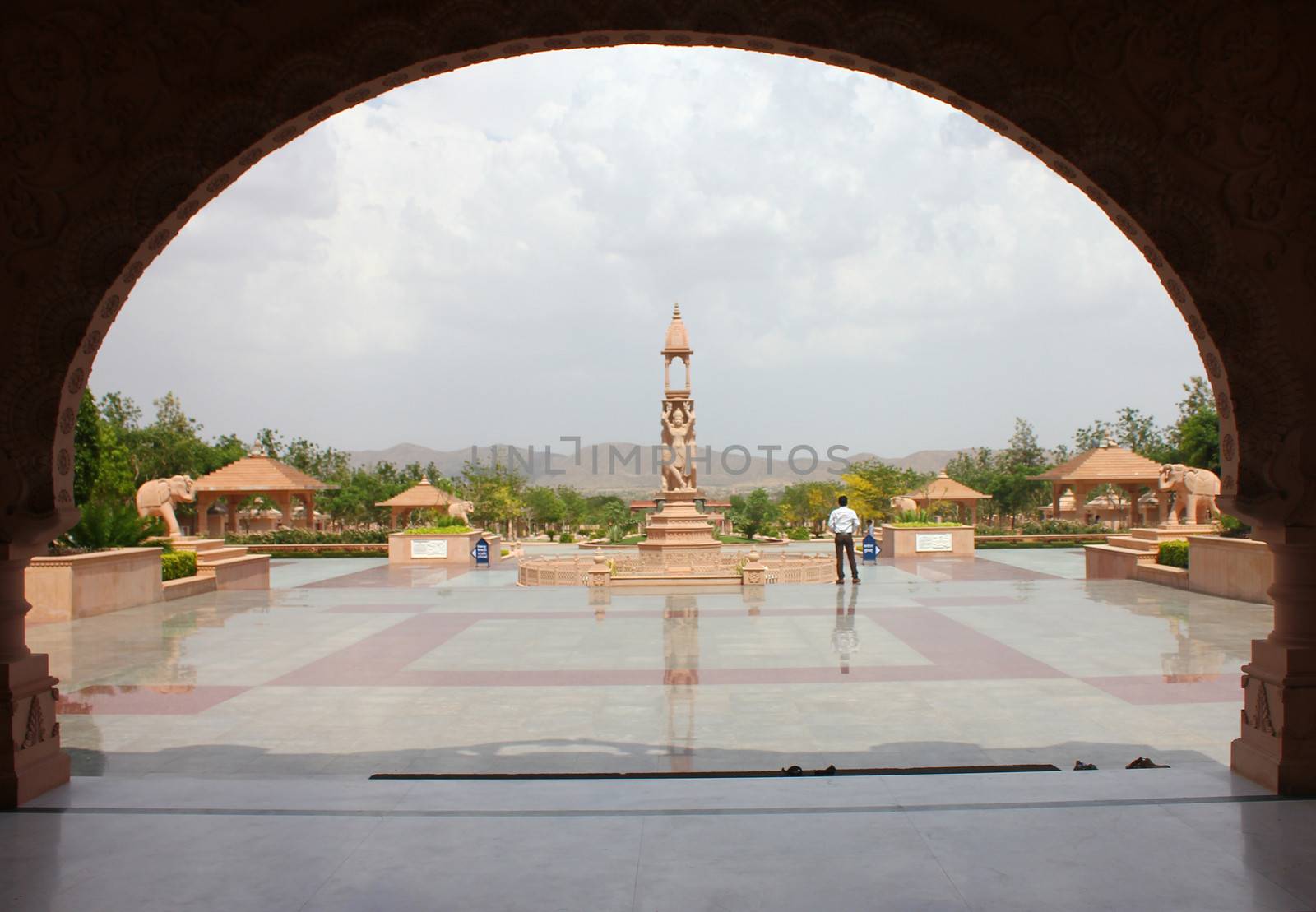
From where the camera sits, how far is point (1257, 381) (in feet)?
14.4

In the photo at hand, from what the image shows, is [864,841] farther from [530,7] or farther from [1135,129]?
[530,7]

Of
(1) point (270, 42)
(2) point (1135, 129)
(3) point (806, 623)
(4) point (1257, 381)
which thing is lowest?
(3) point (806, 623)

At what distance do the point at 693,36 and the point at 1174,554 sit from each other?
13.9 m

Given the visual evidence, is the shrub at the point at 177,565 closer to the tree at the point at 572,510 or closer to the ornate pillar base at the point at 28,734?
the ornate pillar base at the point at 28,734

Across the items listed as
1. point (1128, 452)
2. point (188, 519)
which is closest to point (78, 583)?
point (1128, 452)

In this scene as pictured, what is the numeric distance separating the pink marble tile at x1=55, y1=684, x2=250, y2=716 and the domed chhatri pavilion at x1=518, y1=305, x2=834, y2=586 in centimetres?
810

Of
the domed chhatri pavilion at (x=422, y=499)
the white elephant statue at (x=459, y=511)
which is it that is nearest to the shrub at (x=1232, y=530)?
the white elephant statue at (x=459, y=511)

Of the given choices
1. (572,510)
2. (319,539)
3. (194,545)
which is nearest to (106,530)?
(194,545)

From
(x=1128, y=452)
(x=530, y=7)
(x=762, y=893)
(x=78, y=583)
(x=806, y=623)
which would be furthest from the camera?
(x=1128, y=452)

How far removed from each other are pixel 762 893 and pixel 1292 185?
3.87m

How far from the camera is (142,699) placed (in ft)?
24.2

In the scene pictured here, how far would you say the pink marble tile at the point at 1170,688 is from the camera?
6969 mm

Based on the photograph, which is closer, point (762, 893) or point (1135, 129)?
point (762, 893)

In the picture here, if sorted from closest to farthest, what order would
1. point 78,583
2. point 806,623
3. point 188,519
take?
point 806,623, point 78,583, point 188,519
